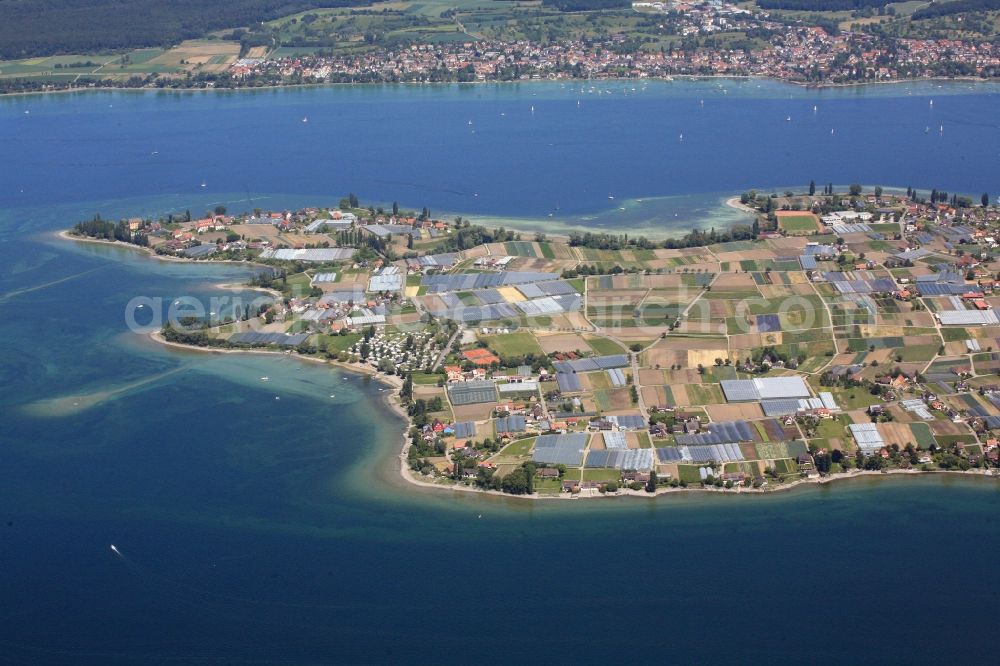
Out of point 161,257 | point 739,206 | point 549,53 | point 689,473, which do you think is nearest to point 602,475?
point 689,473

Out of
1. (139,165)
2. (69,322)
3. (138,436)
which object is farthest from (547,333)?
(139,165)

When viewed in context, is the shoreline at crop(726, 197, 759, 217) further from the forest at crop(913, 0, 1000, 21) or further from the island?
the forest at crop(913, 0, 1000, 21)

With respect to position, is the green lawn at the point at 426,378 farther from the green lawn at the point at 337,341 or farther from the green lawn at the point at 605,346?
the green lawn at the point at 605,346

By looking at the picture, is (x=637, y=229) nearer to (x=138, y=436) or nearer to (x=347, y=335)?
(x=347, y=335)

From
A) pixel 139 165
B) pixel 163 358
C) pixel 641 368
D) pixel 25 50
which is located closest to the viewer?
pixel 641 368

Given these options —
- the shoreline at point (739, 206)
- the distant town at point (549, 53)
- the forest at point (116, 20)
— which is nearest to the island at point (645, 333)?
the shoreline at point (739, 206)

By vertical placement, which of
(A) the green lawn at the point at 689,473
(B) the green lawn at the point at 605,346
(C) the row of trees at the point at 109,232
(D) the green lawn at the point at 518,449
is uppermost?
(C) the row of trees at the point at 109,232
